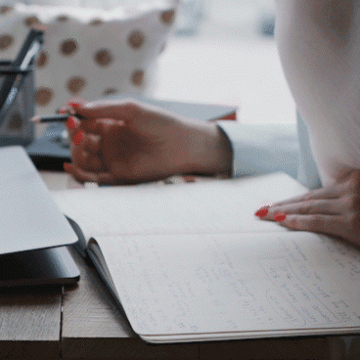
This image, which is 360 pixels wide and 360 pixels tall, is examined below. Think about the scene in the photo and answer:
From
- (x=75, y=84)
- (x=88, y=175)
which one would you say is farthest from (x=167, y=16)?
(x=88, y=175)

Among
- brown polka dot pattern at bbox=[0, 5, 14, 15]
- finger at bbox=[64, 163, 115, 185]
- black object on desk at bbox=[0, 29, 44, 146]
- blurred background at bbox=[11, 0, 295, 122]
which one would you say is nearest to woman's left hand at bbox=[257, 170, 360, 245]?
finger at bbox=[64, 163, 115, 185]

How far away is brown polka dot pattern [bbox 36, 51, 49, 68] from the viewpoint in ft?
4.50

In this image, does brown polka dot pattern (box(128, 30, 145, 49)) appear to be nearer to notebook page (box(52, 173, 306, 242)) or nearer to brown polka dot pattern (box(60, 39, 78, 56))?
brown polka dot pattern (box(60, 39, 78, 56))

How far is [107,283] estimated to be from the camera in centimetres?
42

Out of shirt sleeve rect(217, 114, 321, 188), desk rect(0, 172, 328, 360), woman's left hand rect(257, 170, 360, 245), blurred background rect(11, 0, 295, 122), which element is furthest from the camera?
blurred background rect(11, 0, 295, 122)

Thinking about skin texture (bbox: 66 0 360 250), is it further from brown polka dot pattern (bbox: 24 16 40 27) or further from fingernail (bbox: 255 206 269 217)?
brown polka dot pattern (bbox: 24 16 40 27)

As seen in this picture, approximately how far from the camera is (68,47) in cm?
137

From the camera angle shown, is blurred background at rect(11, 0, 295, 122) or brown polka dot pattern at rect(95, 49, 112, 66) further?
blurred background at rect(11, 0, 295, 122)

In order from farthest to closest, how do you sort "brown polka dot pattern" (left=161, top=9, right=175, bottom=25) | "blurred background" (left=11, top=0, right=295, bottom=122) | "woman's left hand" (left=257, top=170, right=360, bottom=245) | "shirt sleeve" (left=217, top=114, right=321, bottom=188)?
1. "blurred background" (left=11, top=0, right=295, bottom=122)
2. "brown polka dot pattern" (left=161, top=9, right=175, bottom=25)
3. "shirt sleeve" (left=217, top=114, right=321, bottom=188)
4. "woman's left hand" (left=257, top=170, right=360, bottom=245)

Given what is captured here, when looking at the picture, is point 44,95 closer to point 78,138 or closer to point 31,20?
point 31,20

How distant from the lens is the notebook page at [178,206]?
532mm

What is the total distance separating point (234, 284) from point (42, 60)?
44.8 inches

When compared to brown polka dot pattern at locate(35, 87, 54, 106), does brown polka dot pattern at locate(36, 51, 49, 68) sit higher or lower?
higher

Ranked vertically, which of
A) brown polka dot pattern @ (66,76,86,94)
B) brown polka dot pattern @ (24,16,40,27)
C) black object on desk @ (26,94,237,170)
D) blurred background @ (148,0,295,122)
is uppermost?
brown polka dot pattern @ (24,16,40,27)
